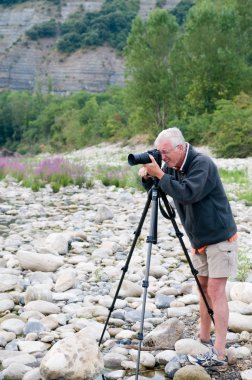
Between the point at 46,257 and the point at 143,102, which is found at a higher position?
the point at 46,257

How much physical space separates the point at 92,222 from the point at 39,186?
5.50 m

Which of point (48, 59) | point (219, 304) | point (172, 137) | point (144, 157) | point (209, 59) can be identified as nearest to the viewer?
point (144, 157)

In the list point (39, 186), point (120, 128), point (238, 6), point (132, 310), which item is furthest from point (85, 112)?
point (132, 310)

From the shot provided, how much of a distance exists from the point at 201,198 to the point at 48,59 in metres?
125

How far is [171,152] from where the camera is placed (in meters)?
3.65

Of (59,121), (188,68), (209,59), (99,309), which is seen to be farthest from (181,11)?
(99,309)

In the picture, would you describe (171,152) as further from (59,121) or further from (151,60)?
(59,121)

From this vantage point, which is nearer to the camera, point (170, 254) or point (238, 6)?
point (170, 254)

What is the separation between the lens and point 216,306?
3.82 metres

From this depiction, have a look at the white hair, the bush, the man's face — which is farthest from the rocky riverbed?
the bush

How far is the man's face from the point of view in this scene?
364cm

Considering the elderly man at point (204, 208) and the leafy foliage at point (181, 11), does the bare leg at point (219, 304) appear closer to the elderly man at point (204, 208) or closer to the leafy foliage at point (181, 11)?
the elderly man at point (204, 208)

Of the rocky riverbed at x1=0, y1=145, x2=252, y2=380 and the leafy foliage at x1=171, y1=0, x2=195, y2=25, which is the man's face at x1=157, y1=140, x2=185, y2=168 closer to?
the rocky riverbed at x1=0, y1=145, x2=252, y2=380

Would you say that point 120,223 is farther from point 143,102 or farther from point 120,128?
point 120,128
